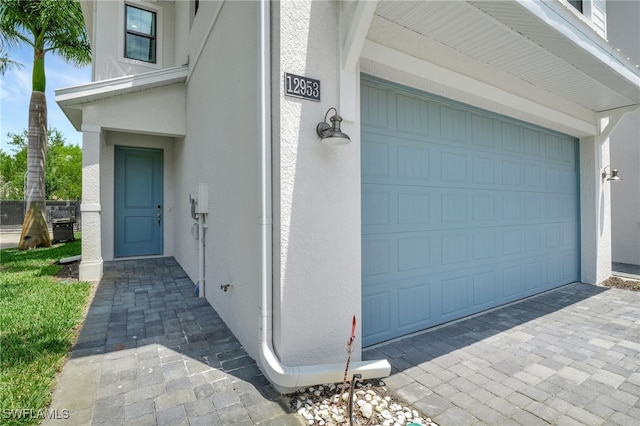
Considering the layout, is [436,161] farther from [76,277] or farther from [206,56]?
[76,277]

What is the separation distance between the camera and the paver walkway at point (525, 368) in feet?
7.48

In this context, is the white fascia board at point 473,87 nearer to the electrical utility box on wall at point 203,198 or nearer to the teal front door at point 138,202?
the electrical utility box on wall at point 203,198

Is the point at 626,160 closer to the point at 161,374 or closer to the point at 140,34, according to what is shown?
the point at 161,374

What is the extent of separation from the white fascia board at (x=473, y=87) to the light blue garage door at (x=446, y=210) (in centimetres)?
25

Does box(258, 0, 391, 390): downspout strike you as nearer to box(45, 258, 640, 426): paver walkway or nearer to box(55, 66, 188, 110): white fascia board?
box(45, 258, 640, 426): paver walkway

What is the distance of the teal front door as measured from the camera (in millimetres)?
7789

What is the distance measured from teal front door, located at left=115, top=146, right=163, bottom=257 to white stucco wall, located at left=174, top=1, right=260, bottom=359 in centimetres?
326

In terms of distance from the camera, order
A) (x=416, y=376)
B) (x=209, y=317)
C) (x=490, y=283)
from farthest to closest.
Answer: (x=490, y=283) < (x=209, y=317) < (x=416, y=376)

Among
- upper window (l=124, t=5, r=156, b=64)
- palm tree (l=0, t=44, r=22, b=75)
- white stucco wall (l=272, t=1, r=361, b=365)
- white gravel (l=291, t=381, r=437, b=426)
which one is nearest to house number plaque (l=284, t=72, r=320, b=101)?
white stucco wall (l=272, t=1, r=361, b=365)

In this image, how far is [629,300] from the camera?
5.05 metres

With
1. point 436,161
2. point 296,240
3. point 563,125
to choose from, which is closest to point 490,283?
point 436,161

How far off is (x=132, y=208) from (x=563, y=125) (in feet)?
31.2

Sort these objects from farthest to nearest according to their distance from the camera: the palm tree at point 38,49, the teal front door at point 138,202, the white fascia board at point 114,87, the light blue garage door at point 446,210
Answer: the palm tree at point 38,49, the teal front door at point 138,202, the white fascia board at point 114,87, the light blue garage door at point 446,210

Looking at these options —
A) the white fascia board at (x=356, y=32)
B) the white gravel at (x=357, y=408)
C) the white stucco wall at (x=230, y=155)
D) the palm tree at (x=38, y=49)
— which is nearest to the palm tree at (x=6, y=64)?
the palm tree at (x=38, y=49)
